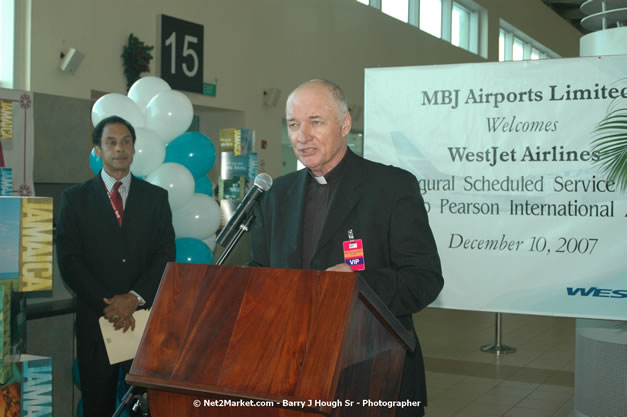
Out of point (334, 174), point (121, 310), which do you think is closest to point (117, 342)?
point (121, 310)

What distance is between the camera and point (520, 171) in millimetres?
3383

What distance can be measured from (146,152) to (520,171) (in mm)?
2055

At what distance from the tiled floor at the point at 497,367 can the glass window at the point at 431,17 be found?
7.88m

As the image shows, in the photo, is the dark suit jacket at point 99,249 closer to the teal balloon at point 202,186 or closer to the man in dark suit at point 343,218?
the man in dark suit at point 343,218

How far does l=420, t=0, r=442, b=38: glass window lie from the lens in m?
13.9

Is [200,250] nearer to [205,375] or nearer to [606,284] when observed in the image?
[606,284]

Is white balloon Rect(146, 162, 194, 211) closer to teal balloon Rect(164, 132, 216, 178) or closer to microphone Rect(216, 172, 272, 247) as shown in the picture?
teal balloon Rect(164, 132, 216, 178)

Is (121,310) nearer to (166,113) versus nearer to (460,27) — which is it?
(166,113)

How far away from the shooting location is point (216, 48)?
29.4 ft

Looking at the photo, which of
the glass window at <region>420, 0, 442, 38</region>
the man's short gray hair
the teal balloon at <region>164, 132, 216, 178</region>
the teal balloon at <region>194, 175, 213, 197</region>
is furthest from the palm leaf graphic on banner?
the glass window at <region>420, 0, 442, 38</region>

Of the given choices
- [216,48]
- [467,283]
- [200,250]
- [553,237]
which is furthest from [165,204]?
[216,48]

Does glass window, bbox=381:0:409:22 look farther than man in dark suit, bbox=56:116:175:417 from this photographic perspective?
Yes

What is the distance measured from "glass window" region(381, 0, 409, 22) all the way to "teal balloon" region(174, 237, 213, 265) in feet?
31.3

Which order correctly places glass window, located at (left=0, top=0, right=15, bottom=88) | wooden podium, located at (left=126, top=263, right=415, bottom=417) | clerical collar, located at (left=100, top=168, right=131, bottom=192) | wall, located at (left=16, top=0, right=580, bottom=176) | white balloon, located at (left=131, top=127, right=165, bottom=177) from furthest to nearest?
wall, located at (left=16, top=0, right=580, bottom=176), glass window, located at (left=0, top=0, right=15, bottom=88), white balloon, located at (left=131, top=127, right=165, bottom=177), clerical collar, located at (left=100, top=168, right=131, bottom=192), wooden podium, located at (left=126, top=263, right=415, bottom=417)
